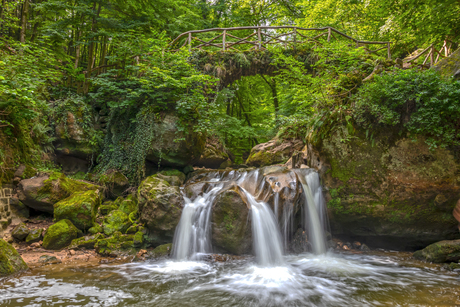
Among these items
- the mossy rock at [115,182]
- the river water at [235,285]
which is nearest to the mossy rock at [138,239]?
the river water at [235,285]

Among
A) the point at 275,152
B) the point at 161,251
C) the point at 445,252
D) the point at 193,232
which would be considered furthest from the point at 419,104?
the point at 161,251

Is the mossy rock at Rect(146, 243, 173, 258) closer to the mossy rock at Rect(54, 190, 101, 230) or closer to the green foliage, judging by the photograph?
the mossy rock at Rect(54, 190, 101, 230)

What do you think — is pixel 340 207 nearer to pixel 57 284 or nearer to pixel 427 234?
pixel 427 234

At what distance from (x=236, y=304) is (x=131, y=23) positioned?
1145cm

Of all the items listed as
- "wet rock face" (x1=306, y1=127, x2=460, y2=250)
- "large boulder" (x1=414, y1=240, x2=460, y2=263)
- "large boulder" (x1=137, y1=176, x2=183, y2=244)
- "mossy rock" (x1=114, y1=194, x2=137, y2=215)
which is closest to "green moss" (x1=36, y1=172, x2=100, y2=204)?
"mossy rock" (x1=114, y1=194, x2=137, y2=215)

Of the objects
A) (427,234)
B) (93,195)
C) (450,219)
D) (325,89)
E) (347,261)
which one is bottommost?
(347,261)

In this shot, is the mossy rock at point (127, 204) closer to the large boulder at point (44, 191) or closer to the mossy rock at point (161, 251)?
the large boulder at point (44, 191)

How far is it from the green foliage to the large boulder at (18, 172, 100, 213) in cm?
850

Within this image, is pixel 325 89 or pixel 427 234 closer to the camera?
pixel 427 234

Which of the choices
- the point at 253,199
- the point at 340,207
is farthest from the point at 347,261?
the point at 253,199

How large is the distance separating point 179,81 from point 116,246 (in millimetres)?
5321

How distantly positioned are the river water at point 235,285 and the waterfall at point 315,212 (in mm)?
871

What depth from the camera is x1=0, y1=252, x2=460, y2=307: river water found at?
148 inches

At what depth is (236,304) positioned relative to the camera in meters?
3.76
